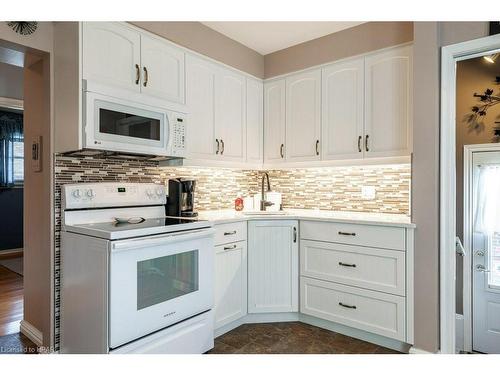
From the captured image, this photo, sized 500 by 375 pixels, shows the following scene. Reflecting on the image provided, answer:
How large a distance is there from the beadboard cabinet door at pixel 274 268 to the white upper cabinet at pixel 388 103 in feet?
3.03

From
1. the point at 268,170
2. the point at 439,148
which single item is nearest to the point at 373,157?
the point at 439,148

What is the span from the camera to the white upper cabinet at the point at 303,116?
2.93m

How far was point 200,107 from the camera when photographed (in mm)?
2688

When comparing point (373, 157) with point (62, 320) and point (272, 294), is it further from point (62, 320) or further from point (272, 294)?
point (62, 320)

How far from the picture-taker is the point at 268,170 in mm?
3498

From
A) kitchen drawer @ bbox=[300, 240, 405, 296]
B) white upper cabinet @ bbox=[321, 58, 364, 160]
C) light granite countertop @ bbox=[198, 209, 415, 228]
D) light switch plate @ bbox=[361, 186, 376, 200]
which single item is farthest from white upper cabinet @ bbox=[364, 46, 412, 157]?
kitchen drawer @ bbox=[300, 240, 405, 296]

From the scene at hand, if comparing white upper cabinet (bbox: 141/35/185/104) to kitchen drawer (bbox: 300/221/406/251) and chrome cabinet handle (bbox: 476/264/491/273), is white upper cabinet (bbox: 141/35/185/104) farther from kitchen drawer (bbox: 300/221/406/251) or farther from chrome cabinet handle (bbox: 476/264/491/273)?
chrome cabinet handle (bbox: 476/264/491/273)

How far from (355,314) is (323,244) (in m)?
0.55

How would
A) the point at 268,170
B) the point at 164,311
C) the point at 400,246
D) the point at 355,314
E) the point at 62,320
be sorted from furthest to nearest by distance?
the point at 268,170 → the point at 355,314 → the point at 400,246 → the point at 62,320 → the point at 164,311

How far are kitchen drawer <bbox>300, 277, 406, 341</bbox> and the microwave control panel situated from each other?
4.64 feet

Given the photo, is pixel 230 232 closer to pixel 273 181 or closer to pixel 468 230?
pixel 273 181

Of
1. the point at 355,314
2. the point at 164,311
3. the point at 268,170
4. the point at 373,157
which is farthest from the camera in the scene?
the point at 268,170

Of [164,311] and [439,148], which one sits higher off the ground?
[439,148]
